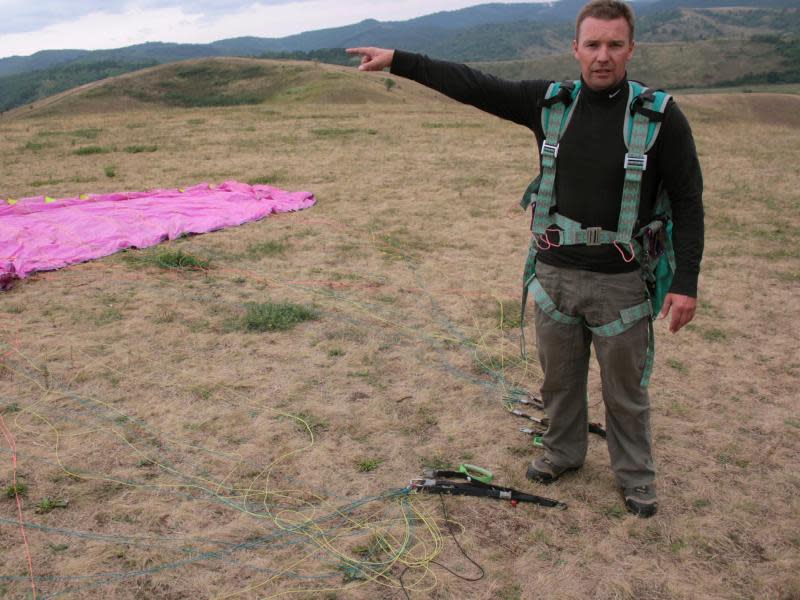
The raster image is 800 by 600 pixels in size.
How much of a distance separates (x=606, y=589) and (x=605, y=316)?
4.43ft

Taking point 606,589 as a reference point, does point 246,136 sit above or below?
above

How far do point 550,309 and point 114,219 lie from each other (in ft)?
22.8

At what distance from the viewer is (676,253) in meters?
3.02

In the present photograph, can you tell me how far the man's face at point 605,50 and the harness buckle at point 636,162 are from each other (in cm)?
35

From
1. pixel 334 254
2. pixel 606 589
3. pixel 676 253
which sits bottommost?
pixel 606 589

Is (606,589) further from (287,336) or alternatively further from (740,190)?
(740,190)

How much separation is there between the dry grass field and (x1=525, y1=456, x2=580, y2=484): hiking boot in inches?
2.6

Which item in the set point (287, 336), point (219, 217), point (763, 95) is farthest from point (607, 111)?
point (763, 95)

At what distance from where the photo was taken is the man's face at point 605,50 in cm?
276

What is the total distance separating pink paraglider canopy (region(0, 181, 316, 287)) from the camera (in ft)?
24.0

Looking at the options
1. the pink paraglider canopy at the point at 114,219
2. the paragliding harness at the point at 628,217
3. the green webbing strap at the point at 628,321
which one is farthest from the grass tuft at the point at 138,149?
the green webbing strap at the point at 628,321

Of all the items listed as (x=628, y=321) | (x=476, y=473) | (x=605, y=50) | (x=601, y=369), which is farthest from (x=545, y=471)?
(x=605, y=50)

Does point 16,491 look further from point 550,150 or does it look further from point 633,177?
point 633,177

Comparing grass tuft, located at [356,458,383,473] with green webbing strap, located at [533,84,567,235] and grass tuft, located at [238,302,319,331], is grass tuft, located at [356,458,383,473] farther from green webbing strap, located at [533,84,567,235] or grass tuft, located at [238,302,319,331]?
grass tuft, located at [238,302,319,331]
